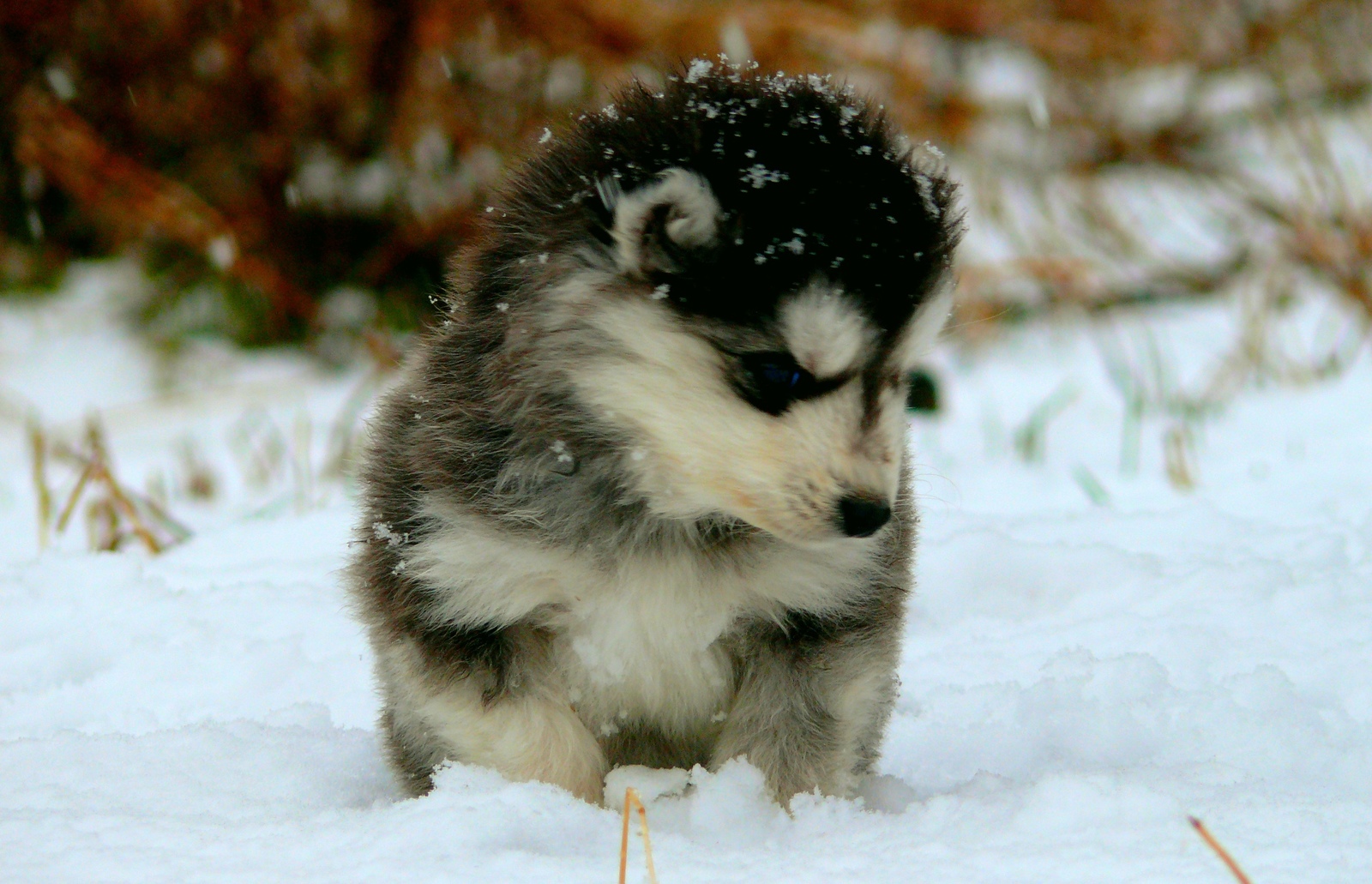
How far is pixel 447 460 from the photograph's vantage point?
259 cm

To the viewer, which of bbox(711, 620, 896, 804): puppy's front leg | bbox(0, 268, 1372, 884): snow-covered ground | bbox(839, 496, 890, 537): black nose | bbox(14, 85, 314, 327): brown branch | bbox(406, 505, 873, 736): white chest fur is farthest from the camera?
bbox(14, 85, 314, 327): brown branch

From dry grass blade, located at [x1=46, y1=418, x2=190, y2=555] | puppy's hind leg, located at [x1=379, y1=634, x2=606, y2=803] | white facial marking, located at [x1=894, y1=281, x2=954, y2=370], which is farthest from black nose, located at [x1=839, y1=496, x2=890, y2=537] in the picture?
dry grass blade, located at [x1=46, y1=418, x2=190, y2=555]

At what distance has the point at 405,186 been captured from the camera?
822cm

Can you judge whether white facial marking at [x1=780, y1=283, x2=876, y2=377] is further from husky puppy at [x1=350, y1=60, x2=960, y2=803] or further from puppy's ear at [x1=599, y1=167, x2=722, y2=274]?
puppy's ear at [x1=599, y1=167, x2=722, y2=274]

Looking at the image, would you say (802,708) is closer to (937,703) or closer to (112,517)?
(937,703)

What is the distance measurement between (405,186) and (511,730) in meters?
6.27

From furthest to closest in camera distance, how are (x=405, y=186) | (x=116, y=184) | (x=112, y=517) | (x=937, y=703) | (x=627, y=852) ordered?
(x=405, y=186) < (x=116, y=184) < (x=112, y=517) < (x=937, y=703) < (x=627, y=852)

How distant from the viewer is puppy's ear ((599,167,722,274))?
2.39m

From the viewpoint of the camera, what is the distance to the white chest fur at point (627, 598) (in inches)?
97.8

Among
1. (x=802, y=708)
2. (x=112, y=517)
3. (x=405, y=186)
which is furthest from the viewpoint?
(x=405, y=186)

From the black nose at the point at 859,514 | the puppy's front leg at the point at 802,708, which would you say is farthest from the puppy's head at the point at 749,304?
the puppy's front leg at the point at 802,708

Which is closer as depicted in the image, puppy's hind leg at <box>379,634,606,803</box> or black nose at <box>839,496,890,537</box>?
black nose at <box>839,496,890,537</box>

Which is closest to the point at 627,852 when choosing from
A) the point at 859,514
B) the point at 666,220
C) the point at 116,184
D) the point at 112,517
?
the point at 859,514

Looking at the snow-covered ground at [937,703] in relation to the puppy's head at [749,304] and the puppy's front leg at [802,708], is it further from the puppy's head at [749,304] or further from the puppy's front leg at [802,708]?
the puppy's head at [749,304]
